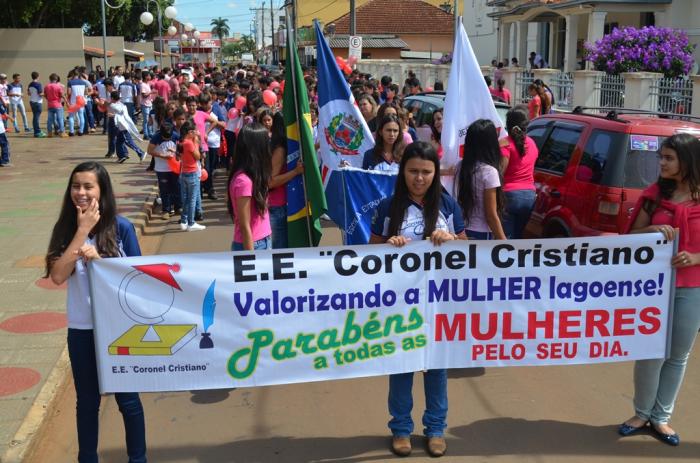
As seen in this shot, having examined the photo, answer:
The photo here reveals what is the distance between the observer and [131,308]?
4039 mm

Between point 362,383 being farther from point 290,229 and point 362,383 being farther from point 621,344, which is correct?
point 621,344

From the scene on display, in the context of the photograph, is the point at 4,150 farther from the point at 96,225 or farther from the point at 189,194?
the point at 96,225

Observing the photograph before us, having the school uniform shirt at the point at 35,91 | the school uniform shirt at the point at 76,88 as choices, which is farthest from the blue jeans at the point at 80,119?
the school uniform shirt at the point at 35,91

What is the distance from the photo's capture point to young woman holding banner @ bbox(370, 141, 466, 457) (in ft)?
14.1

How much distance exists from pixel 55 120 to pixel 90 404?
21.0 metres

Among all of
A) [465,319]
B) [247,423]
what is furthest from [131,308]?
[465,319]

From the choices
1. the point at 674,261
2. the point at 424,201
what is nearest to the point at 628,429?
the point at 674,261

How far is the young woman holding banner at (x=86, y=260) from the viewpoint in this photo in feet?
12.5

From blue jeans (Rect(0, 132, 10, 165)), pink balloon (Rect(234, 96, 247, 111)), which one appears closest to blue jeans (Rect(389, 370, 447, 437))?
pink balloon (Rect(234, 96, 247, 111))

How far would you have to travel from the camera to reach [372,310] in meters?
4.32

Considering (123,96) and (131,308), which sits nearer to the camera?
(131,308)

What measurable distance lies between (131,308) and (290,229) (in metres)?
2.03

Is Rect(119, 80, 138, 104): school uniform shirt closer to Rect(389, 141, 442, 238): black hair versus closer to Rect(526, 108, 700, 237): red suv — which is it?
Rect(526, 108, 700, 237): red suv

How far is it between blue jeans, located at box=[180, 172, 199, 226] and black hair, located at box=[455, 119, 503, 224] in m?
5.72
